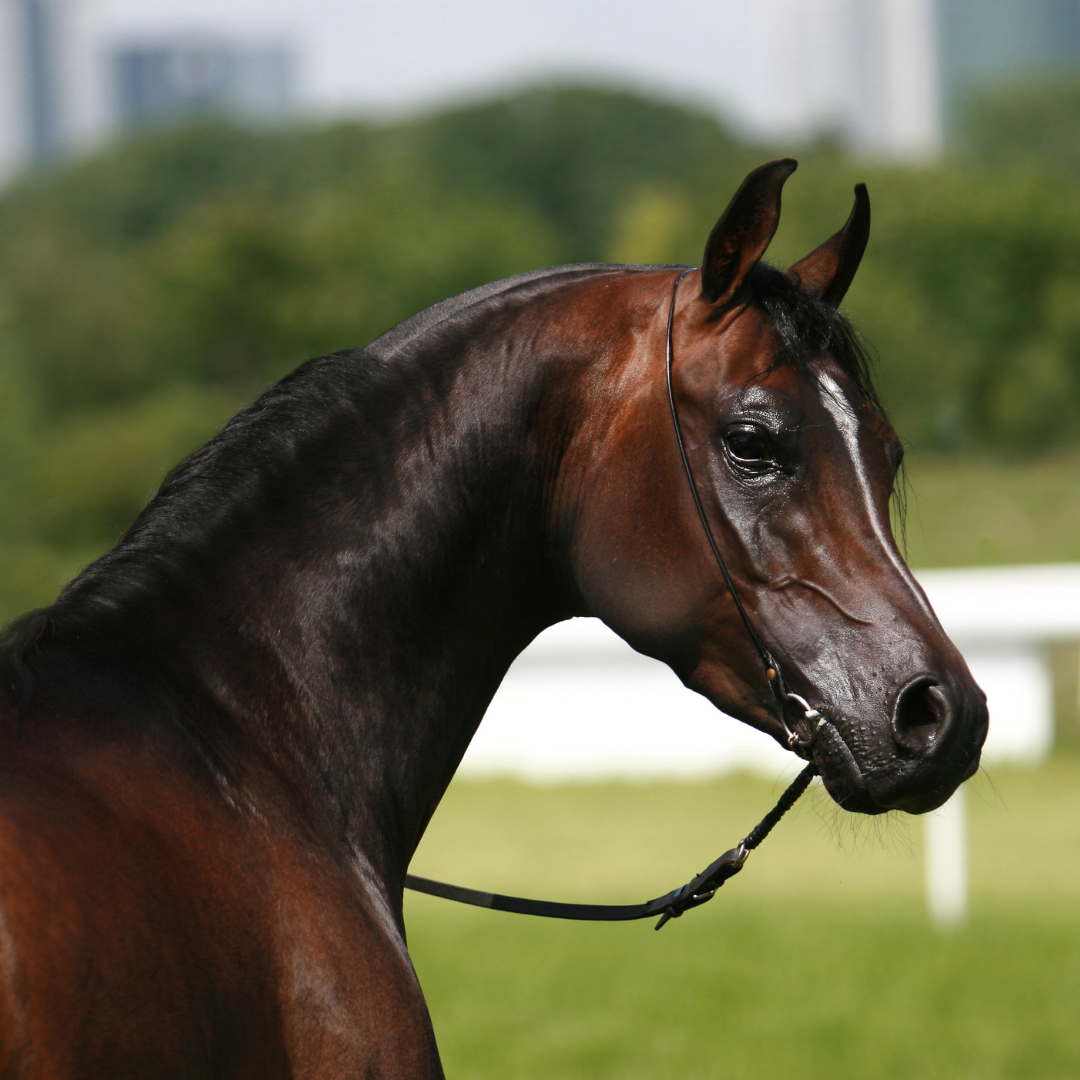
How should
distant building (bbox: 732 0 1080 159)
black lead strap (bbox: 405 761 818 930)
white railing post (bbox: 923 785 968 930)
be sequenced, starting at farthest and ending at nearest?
distant building (bbox: 732 0 1080 159), white railing post (bbox: 923 785 968 930), black lead strap (bbox: 405 761 818 930)

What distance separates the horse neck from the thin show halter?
0.80 feet

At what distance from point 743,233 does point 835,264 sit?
259 mm

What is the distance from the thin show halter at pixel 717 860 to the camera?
76.5 inches

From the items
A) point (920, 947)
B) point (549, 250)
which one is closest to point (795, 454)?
point (920, 947)

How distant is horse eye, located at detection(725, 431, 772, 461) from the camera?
1950 millimetres

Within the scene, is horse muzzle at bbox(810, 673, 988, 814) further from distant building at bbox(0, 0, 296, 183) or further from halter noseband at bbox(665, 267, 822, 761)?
distant building at bbox(0, 0, 296, 183)

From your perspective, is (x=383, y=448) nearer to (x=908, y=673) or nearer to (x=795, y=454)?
(x=795, y=454)

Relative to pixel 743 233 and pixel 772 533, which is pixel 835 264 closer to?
pixel 743 233

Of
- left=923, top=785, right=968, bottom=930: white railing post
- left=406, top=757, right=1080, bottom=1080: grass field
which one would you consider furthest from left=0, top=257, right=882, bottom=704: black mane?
left=923, top=785, right=968, bottom=930: white railing post

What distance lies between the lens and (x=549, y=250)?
173 feet

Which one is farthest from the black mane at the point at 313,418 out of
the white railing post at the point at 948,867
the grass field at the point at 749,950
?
the white railing post at the point at 948,867

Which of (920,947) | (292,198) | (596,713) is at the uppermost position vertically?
(920,947)

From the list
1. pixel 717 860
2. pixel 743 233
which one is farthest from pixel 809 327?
pixel 717 860

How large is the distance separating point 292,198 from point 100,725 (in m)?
64.5
